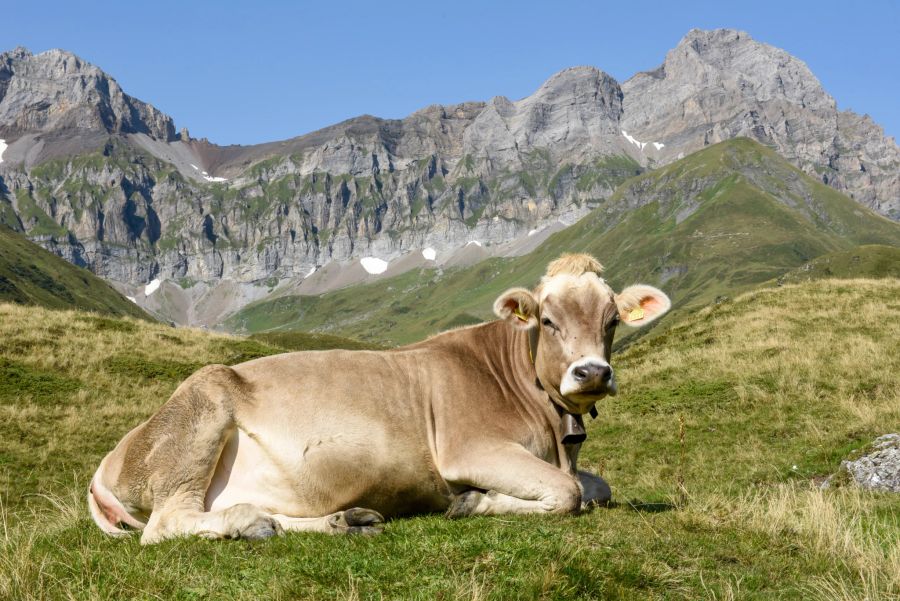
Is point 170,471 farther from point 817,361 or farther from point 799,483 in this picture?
point 817,361

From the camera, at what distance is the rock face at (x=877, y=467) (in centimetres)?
1295

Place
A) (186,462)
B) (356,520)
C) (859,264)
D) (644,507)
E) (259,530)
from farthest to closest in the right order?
(859,264) → (644,507) → (186,462) → (356,520) → (259,530)

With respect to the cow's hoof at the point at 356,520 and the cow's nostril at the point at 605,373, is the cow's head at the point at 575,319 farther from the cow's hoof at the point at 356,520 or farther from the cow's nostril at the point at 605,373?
the cow's hoof at the point at 356,520

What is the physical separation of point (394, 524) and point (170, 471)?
8.56ft

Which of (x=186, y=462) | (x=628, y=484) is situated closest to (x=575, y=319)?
(x=186, y=462)

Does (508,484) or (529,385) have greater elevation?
(529,385)

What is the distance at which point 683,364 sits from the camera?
25.7m

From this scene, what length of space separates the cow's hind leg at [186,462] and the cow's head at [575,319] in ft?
11.8

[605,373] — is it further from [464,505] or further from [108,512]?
[108,512]

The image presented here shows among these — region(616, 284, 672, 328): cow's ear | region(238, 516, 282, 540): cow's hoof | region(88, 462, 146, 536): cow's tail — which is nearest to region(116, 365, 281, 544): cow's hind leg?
region(238, 516, 282, 540): cow's hoof

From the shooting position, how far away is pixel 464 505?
8.45 metres

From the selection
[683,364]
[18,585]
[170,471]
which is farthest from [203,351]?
[18,585]

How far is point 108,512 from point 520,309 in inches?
224

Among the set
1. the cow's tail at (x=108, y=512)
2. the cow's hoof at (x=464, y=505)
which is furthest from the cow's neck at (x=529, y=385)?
the cow's tail at (x=108, y=512)
